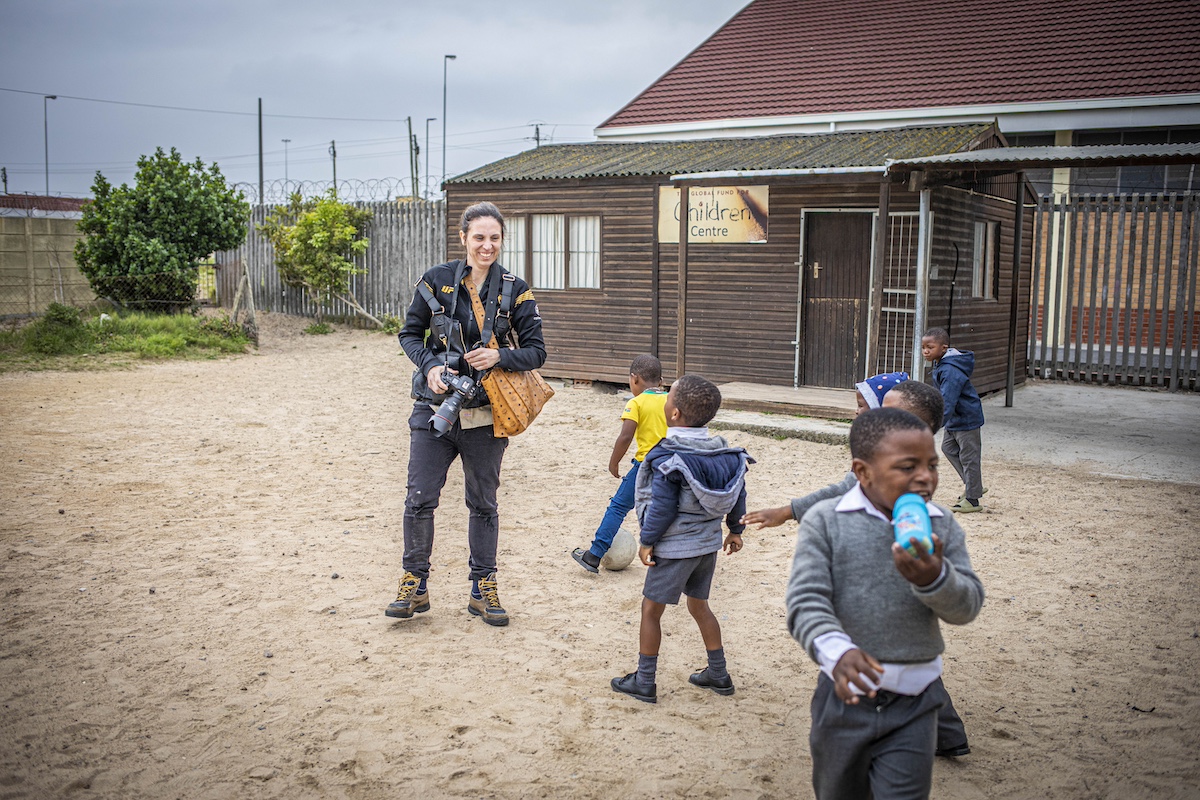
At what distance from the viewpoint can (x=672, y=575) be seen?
381cm

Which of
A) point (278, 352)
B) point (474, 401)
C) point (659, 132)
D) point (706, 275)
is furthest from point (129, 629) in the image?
point (659, 132)

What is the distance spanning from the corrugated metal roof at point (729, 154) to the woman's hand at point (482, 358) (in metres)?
7.11

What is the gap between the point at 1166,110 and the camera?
14.7 meters

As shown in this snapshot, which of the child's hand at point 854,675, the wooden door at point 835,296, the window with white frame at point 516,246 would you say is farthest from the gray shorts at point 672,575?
the window with white frame at point 516,246

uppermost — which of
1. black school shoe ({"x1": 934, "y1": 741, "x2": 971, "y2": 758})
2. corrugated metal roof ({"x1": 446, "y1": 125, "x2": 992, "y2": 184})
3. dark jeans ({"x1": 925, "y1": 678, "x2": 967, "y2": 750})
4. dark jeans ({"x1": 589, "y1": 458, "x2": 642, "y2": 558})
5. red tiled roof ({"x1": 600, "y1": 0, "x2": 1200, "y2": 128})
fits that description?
red tiled roof ({"x1": 600, "y1": 0, "x2": 1200, "y2": 128})

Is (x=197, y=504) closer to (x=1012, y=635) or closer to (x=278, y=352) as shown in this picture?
(x=1012, y=635)

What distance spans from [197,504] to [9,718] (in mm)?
3320

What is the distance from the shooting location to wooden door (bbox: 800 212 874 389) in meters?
11.7

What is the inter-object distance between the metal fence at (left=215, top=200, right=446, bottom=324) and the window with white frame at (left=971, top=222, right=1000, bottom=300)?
10.0 meters

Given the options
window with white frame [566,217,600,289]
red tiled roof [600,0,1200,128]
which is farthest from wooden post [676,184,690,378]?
red tiled roof [600,0,1200,128]

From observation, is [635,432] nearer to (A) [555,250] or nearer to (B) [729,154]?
(B) [729,154]

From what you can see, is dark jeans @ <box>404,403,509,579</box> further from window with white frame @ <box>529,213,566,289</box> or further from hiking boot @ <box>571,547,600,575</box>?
window with white frame @ <box>529,213,566,289</box>

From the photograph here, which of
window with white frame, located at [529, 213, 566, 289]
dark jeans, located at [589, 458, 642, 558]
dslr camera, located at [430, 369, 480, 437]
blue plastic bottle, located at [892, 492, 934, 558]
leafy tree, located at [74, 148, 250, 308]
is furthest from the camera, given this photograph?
leafy tree, located at [74, 148, 250, 308]

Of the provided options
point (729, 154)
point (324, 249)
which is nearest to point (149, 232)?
point (324, 249)
